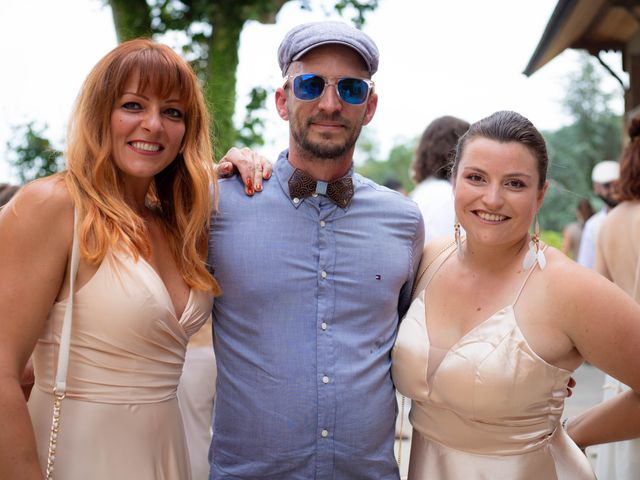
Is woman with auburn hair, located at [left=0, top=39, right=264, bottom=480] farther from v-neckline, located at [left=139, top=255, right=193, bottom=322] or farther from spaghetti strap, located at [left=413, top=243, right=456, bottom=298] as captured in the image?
spaghetti strap, located at [left=413, top=243, right=456, bottom=298]

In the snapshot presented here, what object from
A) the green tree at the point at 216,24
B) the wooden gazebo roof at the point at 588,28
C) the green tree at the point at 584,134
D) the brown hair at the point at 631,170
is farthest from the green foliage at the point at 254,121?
the green tree at the point at 584,134

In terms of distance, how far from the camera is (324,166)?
308cm

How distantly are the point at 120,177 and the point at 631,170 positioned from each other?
107 inches

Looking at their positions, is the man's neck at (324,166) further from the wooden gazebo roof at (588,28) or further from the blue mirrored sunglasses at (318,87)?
the wooden gazebo roof at (588,28)

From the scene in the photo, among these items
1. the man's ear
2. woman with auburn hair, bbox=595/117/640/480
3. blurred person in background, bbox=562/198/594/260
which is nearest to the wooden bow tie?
the man's ear

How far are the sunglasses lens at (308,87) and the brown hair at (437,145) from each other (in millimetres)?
2673

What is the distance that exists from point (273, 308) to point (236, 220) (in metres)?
0.37

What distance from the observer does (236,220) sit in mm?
3012

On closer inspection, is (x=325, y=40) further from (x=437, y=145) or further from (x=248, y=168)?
(x=437, y=145)

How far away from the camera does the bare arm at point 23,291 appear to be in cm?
238

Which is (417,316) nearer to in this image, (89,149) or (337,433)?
(337,433)

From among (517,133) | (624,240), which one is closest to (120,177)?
(517,133)

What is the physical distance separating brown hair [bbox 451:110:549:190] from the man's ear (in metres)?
0.77

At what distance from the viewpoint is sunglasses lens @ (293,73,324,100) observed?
9.88 feet
